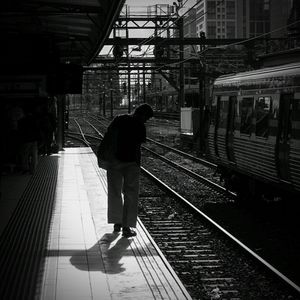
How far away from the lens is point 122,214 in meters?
8.59

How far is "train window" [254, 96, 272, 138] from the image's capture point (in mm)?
11094

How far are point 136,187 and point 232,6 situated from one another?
460 feet

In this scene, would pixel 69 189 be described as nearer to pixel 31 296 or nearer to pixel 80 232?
pixel 80 232

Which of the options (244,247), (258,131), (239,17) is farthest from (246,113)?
(239,17)

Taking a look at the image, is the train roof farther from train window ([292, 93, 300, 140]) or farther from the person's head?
the person's head

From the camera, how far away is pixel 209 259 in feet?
28.4

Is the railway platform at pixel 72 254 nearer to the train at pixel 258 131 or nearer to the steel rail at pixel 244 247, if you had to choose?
the steel rail at pixel 244 247

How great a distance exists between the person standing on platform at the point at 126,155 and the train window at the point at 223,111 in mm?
5866

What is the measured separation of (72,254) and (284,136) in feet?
14.4

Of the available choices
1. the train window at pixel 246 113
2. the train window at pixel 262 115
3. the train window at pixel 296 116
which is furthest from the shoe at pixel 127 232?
the train window at pixel 246 113

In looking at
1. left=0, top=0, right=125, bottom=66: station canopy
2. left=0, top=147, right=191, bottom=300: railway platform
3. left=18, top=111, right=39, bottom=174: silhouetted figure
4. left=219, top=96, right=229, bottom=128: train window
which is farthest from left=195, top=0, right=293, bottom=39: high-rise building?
left=0, top=147, right=191, bottom=300: railway platform

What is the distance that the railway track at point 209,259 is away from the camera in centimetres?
696

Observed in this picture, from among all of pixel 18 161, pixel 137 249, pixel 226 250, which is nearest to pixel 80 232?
pixel 137 249

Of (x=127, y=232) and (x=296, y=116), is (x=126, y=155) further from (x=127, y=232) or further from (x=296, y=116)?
(x=296, y=116)
